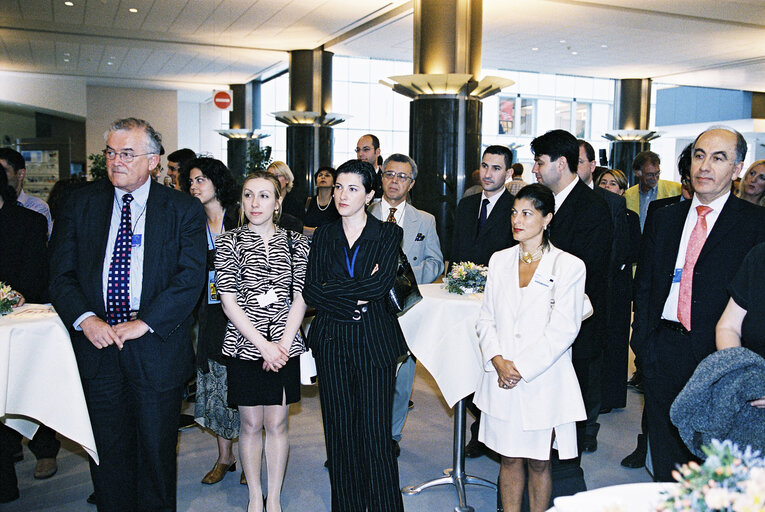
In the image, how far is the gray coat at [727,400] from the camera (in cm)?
182

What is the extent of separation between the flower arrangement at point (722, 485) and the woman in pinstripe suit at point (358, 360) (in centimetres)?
195

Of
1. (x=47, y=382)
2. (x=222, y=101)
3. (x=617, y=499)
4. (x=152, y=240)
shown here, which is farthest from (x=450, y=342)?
(x=222, y=101)

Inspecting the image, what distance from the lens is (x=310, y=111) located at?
56.9 feet

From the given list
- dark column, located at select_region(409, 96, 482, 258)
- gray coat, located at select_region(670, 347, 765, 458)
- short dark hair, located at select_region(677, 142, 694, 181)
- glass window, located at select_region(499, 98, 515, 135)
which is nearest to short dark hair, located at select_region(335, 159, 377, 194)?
short dark hair, located at select_region(677, 142, 694, 181)

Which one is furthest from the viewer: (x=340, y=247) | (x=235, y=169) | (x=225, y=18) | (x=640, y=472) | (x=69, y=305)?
(x=235, y=169)

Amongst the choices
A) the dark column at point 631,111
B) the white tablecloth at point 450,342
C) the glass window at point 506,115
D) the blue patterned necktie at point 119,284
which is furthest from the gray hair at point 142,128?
the glass window at point 506,115

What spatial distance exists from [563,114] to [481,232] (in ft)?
71.8

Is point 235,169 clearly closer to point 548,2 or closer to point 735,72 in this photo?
point 548,2

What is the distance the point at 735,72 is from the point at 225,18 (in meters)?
15.0

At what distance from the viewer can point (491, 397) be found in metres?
3.01

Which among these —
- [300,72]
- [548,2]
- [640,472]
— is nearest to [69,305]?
[640,472]

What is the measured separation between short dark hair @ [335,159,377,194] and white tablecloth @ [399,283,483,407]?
0.85 m

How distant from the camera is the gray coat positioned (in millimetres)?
1823

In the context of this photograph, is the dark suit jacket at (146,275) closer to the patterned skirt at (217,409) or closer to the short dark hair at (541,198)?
the patterned skirt at (217,409)
